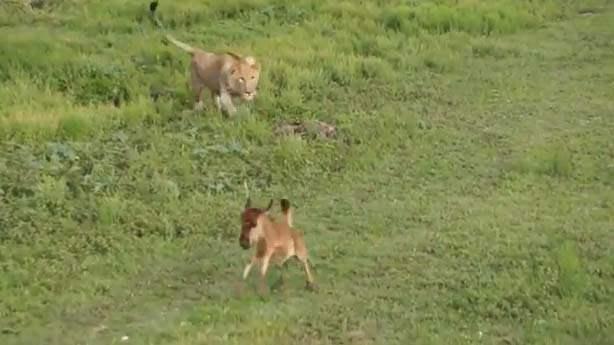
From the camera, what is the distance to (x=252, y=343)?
5.76 metres

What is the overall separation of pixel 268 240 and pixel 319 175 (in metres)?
2.38

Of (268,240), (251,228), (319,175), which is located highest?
(251,228)

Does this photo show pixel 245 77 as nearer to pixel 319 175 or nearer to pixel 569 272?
pixel 319 175

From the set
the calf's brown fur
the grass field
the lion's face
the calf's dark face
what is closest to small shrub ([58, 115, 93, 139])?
the grass field

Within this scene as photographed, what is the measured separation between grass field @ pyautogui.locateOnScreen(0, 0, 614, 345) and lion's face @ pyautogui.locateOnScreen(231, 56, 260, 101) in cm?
20

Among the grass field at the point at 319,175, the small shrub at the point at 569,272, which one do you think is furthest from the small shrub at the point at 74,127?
the small shrub at the point at 569,272

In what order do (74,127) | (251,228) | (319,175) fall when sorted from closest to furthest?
(251,228)
(319,175)
(74,127)

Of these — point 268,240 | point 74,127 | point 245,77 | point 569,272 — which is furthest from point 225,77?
point 569,272

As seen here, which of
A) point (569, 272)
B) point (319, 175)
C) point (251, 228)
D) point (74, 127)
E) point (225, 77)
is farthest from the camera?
point (225, 77)

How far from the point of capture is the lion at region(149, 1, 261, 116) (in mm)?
9867

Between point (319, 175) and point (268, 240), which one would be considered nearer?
point (268, 240)

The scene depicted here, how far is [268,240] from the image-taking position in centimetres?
632

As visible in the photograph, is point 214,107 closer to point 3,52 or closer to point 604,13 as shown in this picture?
point 3,52

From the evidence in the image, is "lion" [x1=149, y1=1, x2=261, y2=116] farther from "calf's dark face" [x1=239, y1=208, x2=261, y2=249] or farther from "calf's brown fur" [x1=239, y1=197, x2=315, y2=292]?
"calf's dark face" [x1=239, y1=208, x2=261, y2=249]
